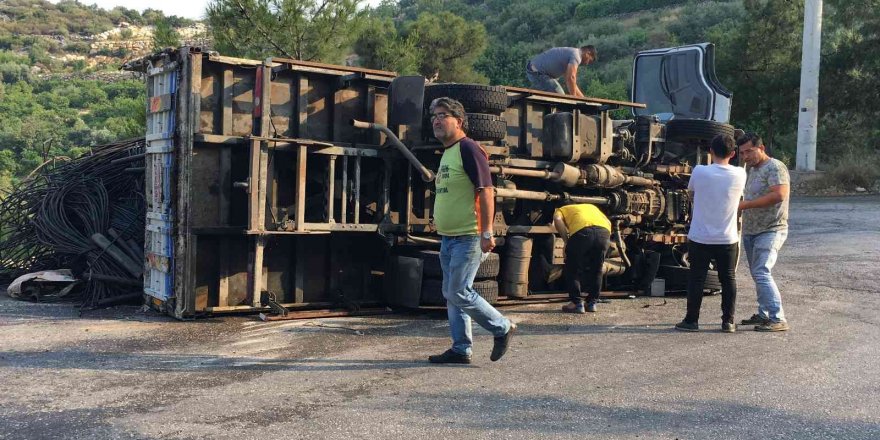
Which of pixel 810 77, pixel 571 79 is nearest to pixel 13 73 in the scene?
pixel 810 77

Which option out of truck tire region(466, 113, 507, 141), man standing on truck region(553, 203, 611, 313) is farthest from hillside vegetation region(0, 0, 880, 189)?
man standing on truck region(553, 203, 611, 313)

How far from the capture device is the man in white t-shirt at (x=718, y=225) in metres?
7.37

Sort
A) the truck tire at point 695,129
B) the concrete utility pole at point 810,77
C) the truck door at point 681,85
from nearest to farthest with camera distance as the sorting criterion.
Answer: the truck tire at point 695,129
the truck door at point 681,85
the concrete utility pole at point 810,77

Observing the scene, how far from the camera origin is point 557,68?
10.5 meters

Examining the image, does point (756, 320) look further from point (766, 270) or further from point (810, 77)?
point (810, 77)

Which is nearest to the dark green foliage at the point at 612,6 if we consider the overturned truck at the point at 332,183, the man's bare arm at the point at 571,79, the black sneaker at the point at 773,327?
the man's bare arm at the point at 571,79

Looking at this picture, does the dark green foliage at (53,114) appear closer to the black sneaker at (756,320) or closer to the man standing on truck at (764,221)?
the man standing on truck at (764,221)

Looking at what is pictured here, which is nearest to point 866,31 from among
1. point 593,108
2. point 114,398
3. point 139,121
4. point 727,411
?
point 593,108

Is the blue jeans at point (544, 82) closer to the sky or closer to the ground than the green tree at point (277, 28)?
closer to the ground

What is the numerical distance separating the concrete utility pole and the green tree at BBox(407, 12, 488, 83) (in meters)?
10.3

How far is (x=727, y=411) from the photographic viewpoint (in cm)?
484

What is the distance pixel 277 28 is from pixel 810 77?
1554 centimetres

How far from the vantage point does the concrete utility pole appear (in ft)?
75.8

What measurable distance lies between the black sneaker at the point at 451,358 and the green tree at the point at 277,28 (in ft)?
46.9
